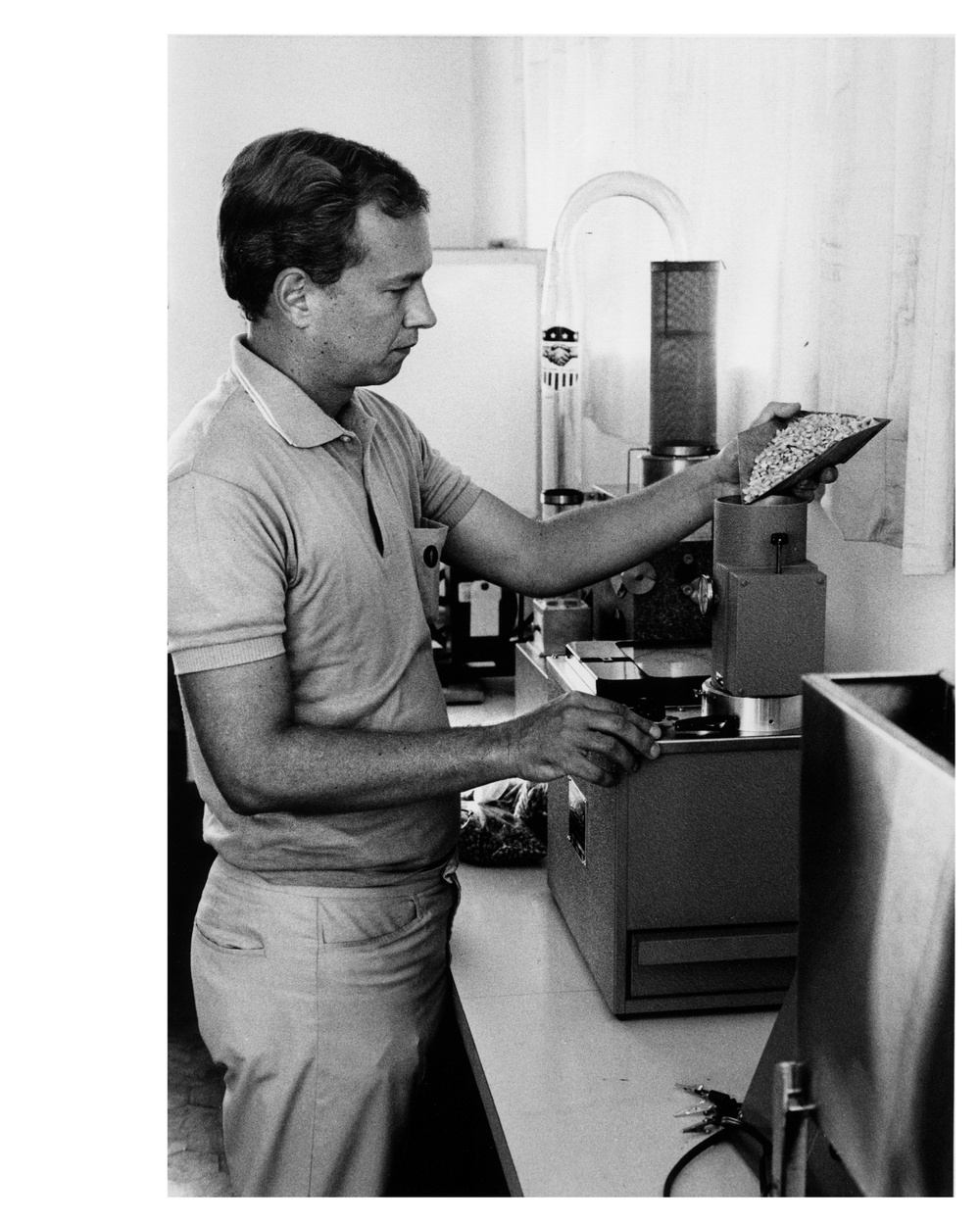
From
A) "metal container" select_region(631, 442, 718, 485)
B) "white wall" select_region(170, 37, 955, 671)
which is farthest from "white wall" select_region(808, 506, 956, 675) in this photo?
"white wall" select_region(170, 37, 955, 671)

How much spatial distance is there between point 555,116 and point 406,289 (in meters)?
1.97

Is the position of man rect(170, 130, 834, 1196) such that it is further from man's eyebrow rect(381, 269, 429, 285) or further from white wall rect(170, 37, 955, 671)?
white wall rect(170, 37, 955, 671)

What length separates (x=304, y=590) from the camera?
1522 mm

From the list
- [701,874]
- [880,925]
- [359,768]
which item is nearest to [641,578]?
[701,874]

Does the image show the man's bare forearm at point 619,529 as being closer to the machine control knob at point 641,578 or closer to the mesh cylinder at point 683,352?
the machine control knob at point 641,578

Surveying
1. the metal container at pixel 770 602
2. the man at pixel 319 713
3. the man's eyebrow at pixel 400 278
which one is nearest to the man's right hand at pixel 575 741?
the man at pixel 319 713

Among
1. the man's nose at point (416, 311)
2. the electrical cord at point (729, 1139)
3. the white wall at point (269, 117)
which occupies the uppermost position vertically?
the white wall at point (269, 117)

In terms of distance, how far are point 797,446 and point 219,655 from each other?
0.67 meters

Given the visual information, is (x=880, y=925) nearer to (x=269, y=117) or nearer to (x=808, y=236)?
(x=808, y=236)

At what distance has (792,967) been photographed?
1580mm

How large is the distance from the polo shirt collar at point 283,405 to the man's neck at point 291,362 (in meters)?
0.02

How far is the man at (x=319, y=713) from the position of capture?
145 centimetres

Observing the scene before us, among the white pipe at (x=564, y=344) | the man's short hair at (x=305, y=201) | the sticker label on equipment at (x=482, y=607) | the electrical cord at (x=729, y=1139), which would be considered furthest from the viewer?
the sticker label on equipment at (x=482, y=607)

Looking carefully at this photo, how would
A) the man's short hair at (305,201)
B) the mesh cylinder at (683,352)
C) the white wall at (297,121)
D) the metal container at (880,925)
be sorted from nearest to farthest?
the metal container at (880,925) → the man's short hair at (305,201) → the mesh cylinder at (683,352) → the white wall at (297,121)
